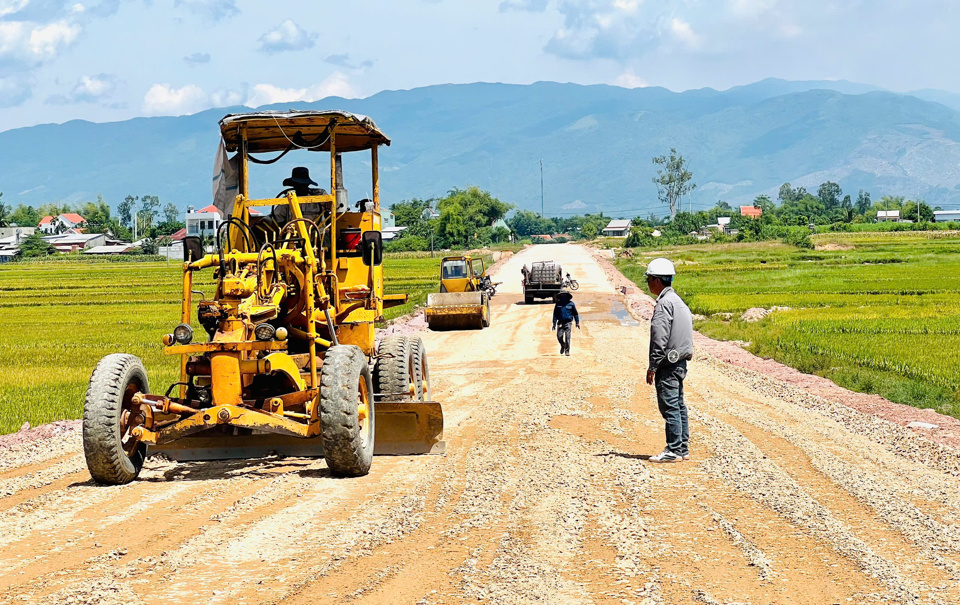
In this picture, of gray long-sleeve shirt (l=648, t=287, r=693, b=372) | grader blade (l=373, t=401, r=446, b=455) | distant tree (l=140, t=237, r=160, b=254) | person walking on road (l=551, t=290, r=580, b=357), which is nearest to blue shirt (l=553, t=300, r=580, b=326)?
person walking on road (l=551, t=290, r=580, b=357)

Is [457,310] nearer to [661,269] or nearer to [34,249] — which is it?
[661,269]

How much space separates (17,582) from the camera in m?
6.64

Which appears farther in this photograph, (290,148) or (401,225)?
(401,225)

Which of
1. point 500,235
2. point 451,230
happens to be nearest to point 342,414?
point 451,230

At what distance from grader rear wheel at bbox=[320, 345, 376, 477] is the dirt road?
0.22 metres

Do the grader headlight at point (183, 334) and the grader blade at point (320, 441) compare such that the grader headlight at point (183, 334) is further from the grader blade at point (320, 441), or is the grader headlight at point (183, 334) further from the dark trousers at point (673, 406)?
the dark trousers at point (673, 406)

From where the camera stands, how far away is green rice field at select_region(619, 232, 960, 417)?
1878cm

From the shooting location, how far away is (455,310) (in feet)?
102

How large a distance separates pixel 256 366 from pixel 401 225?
586 feet

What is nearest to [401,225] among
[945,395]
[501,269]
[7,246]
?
[7,246]

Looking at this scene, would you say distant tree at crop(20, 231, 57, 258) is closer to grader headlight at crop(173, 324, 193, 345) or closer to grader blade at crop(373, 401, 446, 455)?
grader blade at crop(373, 401, 446, 455)

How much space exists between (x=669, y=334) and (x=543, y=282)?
3171cm

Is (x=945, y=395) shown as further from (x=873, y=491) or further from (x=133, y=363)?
(x=133, y=363)

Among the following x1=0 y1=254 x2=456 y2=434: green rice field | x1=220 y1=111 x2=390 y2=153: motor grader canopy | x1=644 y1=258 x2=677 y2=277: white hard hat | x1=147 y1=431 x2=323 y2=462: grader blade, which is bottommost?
x1=0 y1=254 x2=456 y2=434: green rice field
